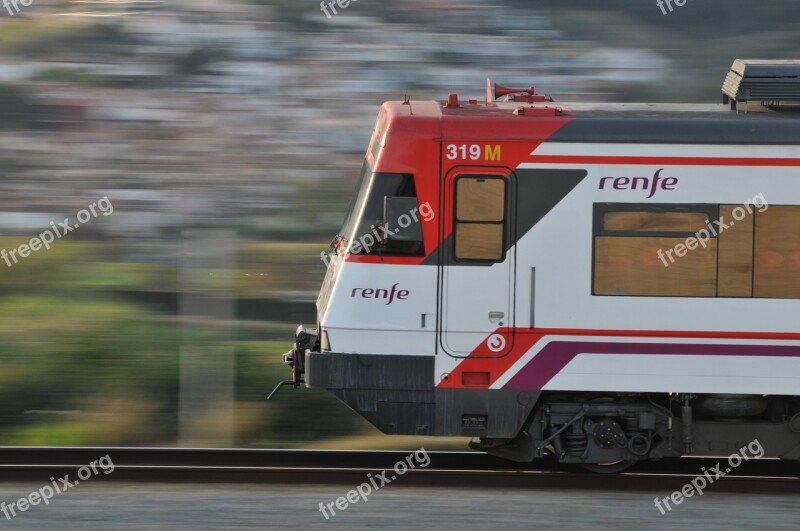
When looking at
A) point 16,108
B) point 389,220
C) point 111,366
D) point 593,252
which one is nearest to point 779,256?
point 593,252

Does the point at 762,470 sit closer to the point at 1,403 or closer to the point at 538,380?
the point at 538,380

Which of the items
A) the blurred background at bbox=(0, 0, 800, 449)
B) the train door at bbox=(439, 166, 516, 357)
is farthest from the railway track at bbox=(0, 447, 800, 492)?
the train door at bbox=(439, 166, 516, 357)

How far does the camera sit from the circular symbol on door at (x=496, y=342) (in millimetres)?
8984

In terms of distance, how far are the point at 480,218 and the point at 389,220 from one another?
0.72 metres

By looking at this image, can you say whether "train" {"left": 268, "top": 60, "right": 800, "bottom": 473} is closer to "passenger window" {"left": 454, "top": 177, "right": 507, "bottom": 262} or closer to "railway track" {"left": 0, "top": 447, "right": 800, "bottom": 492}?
"passenger window" {"left": 454, "top": 177, "right": 507, "bottom": 262}

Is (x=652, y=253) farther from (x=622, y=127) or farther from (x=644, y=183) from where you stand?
(x=622, y=127)

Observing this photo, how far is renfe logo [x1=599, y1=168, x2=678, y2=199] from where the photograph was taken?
A: 29.2 feet

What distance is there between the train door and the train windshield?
262 millimetres

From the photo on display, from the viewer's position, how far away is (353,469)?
9.72 m

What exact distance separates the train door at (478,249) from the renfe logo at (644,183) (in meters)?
0.80

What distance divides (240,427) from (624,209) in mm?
4987

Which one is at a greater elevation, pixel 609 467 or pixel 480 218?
pixel 480 218

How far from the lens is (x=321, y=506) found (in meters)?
8.70

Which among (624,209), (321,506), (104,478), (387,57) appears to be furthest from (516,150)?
(387,57)
